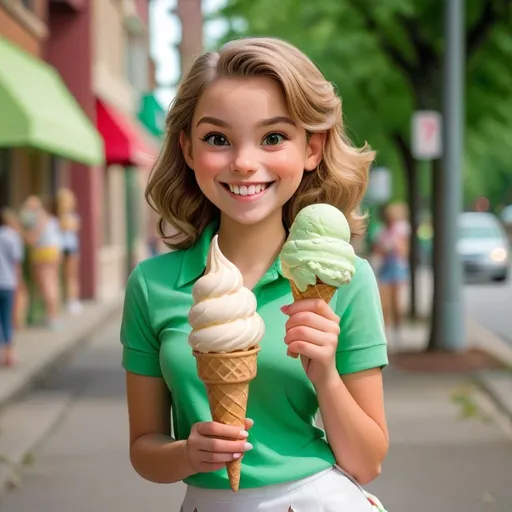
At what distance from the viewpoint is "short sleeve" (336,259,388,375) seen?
2721mm

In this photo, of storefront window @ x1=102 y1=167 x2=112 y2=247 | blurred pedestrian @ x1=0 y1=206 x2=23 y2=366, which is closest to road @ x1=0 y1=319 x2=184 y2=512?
blurred pedestrian @ x1=0 y1=206 x2=23 y2=366

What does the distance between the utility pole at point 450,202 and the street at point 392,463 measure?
96.9 inches

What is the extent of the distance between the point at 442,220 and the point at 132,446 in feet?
39.2

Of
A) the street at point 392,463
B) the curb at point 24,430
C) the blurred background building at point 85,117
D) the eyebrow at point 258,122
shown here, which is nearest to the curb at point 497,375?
the street at point 392,463

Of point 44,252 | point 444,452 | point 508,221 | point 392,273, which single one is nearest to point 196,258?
point 444,452

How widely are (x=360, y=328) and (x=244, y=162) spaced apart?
0.46 m

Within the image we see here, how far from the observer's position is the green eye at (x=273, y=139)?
9.00ft

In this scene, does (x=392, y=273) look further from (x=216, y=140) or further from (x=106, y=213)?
(x=106, y=213)

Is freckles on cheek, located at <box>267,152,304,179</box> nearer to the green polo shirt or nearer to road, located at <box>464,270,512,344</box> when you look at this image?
the green polo shirt

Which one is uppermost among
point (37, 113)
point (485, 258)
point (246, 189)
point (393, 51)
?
point (393, 51)

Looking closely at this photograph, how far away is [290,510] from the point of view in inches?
107

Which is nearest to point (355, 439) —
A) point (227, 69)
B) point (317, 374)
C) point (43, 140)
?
point (317, 374)

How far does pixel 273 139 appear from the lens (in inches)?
108

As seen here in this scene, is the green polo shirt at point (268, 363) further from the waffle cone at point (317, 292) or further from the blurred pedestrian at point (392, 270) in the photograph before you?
the blurred pedestrian at point (392, 270)
